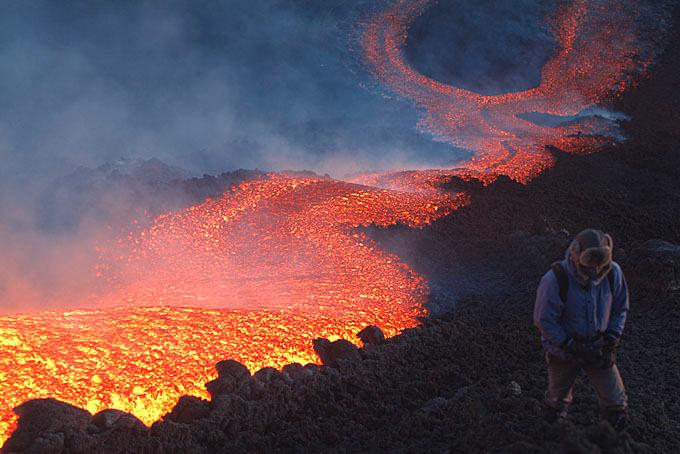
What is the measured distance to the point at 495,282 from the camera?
8547 mm

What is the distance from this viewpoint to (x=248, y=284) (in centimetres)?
805

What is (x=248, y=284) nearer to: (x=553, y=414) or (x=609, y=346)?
(x=553, y=414)

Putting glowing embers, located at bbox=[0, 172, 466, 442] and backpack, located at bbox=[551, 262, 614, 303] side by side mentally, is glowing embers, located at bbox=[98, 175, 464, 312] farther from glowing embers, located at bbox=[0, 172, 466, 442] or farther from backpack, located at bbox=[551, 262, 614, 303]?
backpack, located at bbox=[551, 262, 614, 303]

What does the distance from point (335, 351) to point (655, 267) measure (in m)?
4.97

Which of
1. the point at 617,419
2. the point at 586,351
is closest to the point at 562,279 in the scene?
the point at 586,351

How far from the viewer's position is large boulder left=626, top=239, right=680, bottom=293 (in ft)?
25.2

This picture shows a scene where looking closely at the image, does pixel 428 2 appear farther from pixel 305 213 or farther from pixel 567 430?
pixel 567 430

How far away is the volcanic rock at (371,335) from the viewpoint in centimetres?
648

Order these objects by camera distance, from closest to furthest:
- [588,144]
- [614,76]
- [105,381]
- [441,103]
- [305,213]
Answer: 1. [105,381]
2. [305,213]
3. [588,144]
4. [441,103]
5. [614,76]

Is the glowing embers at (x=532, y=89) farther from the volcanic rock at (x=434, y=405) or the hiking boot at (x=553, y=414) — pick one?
the hiking boot at (x=553, y=414)

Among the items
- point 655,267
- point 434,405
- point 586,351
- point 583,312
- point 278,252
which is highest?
point 278,252

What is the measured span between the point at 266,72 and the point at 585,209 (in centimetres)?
1398

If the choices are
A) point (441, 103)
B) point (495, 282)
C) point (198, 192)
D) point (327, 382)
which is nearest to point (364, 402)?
point (327, 382)

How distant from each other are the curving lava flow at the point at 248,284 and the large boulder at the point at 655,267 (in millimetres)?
3162
